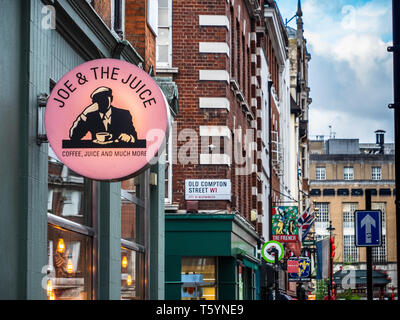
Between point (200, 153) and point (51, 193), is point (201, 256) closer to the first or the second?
point (200, 153)

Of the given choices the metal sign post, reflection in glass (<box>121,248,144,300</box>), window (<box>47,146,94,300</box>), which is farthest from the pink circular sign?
the metal sign post

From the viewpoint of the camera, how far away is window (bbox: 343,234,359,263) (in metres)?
142

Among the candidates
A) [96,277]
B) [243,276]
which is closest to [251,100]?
[243,276]

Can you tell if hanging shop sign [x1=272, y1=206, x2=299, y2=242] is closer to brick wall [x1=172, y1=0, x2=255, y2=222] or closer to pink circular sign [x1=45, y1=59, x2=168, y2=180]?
brick wall [x1=172, y1=0, x2=255, y2=222]

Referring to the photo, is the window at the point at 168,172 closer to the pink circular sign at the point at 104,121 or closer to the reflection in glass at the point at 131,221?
the reflection in glass at the point at 131,221

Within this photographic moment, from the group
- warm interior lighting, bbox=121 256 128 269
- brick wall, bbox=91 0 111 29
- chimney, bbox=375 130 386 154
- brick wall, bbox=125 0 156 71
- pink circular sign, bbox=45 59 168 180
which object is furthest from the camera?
chimney, bbox=375 130 386 154

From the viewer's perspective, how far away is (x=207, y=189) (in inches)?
1046

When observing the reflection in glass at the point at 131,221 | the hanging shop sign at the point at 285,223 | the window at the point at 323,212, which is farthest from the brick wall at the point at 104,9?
the window at the point at 323,212

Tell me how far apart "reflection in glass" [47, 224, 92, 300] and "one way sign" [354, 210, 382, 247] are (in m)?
6.88

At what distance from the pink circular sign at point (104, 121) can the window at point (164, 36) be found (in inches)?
656

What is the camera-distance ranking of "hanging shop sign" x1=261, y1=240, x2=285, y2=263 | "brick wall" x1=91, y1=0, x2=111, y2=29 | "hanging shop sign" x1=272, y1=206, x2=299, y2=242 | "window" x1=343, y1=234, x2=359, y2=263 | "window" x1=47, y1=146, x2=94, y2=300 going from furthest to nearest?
"window" x1=343, y1=234, x2=359, y2=263 → "hanging shop sign" x1=272, y1=206, x2=299, y2=242 → "hanging shop sign" x1=261, y1=240, x2=285, y2=263 → "brick wall" x1=91, y1=0, x2=111, y2=29 → "window" x1=47, y1=146, x2=94, y2=300

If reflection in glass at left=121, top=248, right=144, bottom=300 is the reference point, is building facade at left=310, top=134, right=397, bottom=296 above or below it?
above
